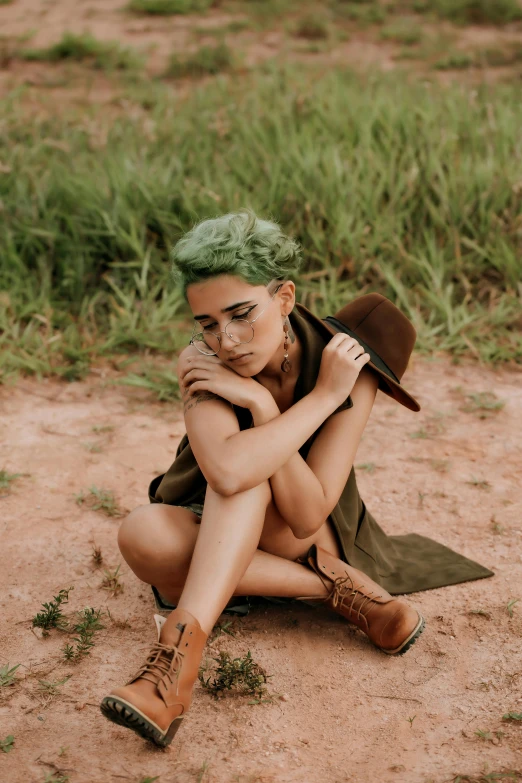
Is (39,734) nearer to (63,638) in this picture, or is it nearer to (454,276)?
(63,638)

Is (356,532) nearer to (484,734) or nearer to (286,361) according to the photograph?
(286,361)

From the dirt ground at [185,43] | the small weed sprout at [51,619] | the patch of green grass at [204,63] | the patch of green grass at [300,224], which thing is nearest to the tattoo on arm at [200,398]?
the small weed sprout at [51,619]

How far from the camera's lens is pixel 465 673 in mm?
2703

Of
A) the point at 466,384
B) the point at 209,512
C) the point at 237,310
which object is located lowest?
the point at 466,384

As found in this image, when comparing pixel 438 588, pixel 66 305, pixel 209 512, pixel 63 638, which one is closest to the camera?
pixel 209 512

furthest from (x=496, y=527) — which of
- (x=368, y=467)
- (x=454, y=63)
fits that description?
(x=454, y=63)

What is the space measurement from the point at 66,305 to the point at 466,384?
2239 mm

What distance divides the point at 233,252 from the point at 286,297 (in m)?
0.27

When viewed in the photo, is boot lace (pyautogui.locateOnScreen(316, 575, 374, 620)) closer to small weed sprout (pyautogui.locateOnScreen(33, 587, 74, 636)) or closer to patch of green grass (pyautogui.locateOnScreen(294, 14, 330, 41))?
small weed sprout (pyautogui.locateOnScreen(33, 587, 74, 636))

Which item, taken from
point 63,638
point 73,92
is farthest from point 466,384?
point 73,92

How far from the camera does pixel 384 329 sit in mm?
2861

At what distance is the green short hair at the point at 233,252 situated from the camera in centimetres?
251

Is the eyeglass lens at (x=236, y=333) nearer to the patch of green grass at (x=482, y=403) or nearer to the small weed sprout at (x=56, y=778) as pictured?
the small weed sprout at (x=56, y=778)

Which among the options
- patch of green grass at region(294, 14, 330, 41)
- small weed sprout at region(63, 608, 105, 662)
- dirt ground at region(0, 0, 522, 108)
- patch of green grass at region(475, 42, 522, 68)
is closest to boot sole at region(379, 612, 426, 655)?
small weed sprout at region(63, 608, 105, 662)
